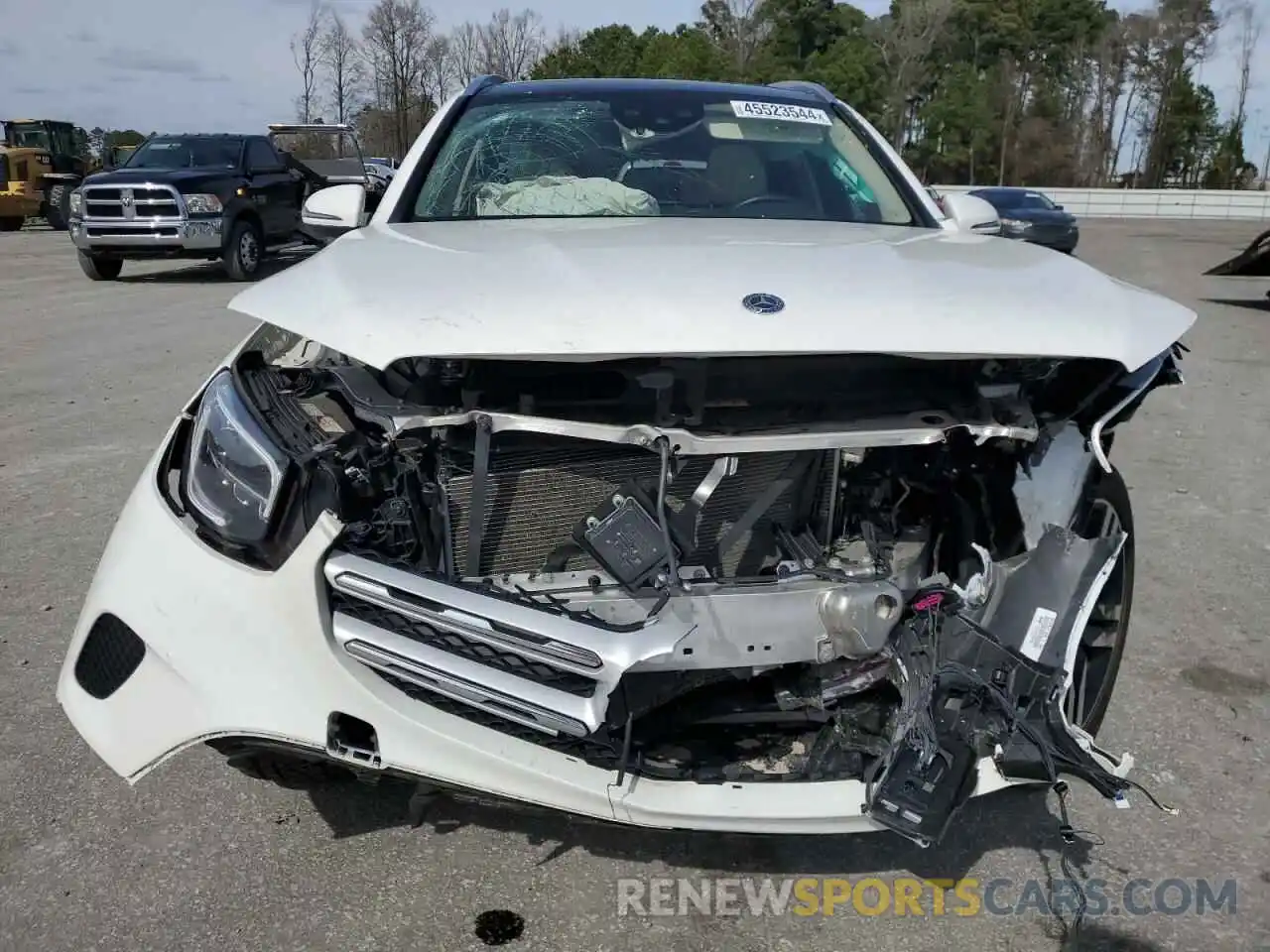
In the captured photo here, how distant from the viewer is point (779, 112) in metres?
3.69

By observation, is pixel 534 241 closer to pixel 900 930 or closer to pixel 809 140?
pixel 809 140

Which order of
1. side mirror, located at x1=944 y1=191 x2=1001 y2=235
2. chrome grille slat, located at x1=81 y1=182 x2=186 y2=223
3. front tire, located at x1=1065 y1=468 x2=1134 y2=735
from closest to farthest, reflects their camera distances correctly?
front tire, located at x1=1065 y1=468 x2=1134 y2=735 < side mirror, located at x1=944 y1=191 x2=1001 y2=235 < chrome grille slat, located at x1=81 y1=182 x2=186 y2=223

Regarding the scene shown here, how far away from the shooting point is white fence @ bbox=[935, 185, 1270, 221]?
40188mm

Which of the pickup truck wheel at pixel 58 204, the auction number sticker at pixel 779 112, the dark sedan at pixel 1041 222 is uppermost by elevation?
the auction number sticker at pixel 779 112

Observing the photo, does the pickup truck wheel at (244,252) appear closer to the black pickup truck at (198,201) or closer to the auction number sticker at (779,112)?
the black pickup truck at (198,201)

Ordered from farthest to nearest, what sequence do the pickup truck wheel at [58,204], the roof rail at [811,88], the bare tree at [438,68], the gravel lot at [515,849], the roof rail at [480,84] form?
the bare tree at [438,68], the pickup truck wheel at [58,204], the roof rail at [811,88], the roof rail at [480,84], the gravel lot at [515,849]

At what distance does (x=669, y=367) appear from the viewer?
7.09 feet

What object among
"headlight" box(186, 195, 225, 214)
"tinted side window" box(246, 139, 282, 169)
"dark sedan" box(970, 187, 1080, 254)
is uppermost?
"tinted side window" box(246, 139, 282, 169)

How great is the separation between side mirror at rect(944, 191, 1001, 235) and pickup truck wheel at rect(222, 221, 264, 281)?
1207cm

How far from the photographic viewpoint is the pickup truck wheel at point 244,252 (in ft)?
45.0

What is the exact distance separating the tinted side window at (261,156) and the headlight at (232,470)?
13.2 meters

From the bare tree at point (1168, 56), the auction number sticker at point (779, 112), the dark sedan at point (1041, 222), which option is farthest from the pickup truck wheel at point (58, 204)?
the bare tree at point (1168, 56)

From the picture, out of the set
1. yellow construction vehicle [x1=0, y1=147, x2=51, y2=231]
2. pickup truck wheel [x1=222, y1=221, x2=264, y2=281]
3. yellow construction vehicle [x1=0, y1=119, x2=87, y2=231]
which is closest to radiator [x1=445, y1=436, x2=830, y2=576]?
pickup truck wheel [x1=222, y1=221, x2=264, y2=281]

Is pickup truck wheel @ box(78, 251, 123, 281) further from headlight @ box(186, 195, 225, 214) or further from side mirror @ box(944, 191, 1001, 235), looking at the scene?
side mirror @ box(944, 191, 1001, 235)
